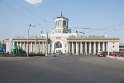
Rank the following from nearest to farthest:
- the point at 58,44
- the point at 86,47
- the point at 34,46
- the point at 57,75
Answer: the point at 57,75, the point at 86,47, the point at 34,46, the point at 58,44

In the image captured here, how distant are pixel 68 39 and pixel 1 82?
16859cm

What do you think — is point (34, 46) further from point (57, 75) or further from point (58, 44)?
point (57, 75)

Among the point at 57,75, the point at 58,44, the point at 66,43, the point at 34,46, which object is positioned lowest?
the point at 57,75

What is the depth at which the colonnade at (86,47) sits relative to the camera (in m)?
180

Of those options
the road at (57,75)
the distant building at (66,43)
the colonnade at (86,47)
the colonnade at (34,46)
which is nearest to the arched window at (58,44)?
Answer: the distant building at (66,43)

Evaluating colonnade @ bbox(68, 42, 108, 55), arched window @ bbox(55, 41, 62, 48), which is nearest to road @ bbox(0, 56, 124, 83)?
colonnade @ bbox(68, 42, 108, 55)

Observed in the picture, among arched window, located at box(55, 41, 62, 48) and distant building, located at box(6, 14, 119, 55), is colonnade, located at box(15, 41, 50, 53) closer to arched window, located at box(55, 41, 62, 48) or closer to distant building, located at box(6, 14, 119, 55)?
distant building, located at box(6, 14, 119, 55)

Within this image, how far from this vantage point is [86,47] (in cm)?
18312

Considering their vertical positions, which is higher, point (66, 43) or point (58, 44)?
point (66, 43)

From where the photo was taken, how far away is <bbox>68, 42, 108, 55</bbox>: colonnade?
592 ft

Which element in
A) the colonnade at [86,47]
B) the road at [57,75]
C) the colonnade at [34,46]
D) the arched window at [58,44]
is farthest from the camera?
Answer: the arched window at [58,44]

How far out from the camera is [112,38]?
175 m

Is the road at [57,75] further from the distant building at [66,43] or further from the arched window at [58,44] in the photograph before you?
the arched window at [58,44]

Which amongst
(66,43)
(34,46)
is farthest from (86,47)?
(34,46)
